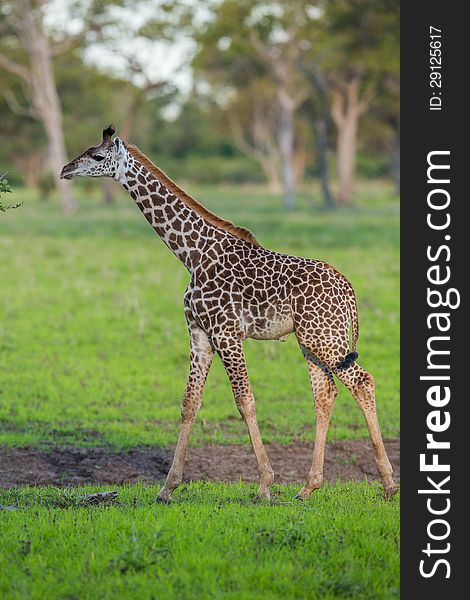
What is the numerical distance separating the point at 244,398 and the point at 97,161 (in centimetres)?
225

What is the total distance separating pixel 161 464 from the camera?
9.84 metres

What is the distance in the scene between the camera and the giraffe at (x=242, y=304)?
316 inches

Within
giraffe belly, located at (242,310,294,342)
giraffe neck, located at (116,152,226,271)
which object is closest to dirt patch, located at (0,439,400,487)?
giraffe belly, located at (242,310,294,342)

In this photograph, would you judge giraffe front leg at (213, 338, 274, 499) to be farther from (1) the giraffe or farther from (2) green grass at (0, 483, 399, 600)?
(2) green grass at (0, 483, 399, 600)

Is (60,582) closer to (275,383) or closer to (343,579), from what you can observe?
(343,579)

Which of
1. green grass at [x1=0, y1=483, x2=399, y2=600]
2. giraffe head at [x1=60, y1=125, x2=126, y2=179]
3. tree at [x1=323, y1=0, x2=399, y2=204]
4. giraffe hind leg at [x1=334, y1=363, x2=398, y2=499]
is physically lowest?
green grass at [x1=0, y1=483, x2=399, y2=600]

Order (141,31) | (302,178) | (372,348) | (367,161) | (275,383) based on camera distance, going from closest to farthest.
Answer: (275,383), (372,348), (141,31), (302,178), (367,161)

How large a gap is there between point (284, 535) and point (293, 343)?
30.6ft

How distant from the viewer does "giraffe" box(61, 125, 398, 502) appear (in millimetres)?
8023

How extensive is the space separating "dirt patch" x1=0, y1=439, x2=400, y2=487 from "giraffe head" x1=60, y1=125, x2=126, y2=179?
2718 millimetres

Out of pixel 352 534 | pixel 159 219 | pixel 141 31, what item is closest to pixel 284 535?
pixel 352 534

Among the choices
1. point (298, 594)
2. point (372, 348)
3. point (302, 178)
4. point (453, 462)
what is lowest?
point (298, 594)

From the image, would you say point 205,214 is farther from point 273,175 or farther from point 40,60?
point 273,175

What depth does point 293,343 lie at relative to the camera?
15.9 m
